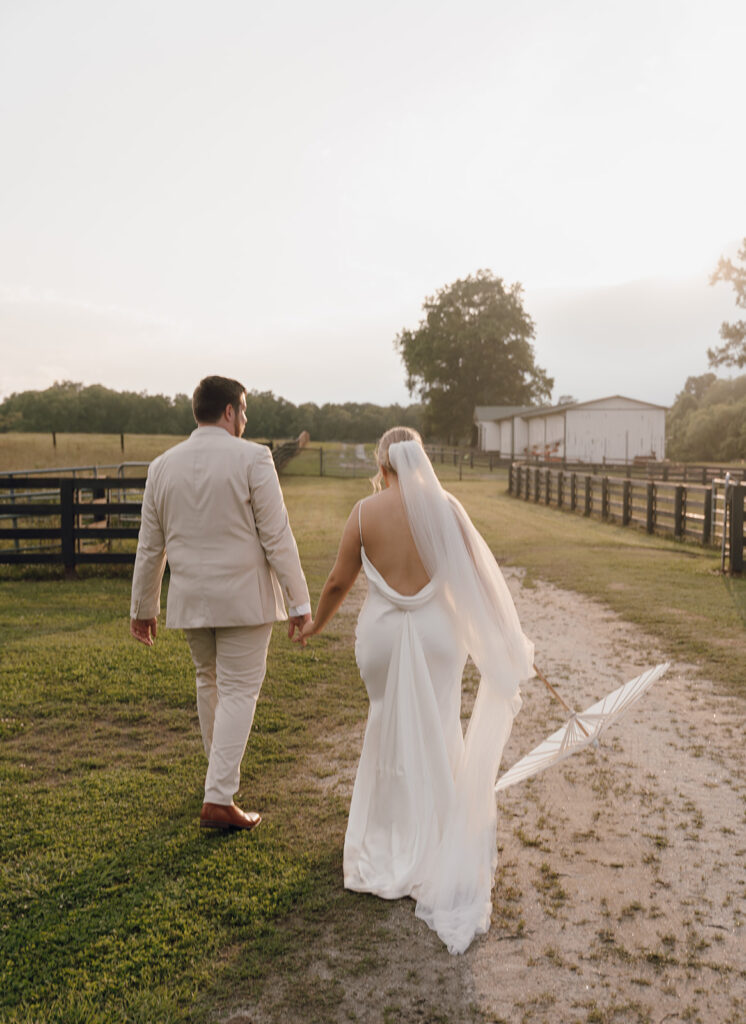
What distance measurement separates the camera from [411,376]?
74188 mm

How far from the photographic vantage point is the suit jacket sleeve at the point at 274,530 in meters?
3.74

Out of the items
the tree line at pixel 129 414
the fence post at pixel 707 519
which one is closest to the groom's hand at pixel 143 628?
the fence post at pixel 707 519

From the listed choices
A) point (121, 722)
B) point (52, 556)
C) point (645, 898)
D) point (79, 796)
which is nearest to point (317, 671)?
point (121, 722)

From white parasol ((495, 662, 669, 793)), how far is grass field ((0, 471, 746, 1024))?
33.9 inches

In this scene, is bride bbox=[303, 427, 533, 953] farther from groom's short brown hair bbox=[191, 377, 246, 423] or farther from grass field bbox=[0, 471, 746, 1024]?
groom's short brown hair bbox=[191, 377, 246, 423]

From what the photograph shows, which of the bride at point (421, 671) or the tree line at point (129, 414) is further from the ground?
the tree line at point (129, 414)

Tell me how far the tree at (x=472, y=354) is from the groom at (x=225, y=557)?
6701cm

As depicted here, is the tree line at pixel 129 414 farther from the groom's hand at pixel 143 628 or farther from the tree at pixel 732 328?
the groom's hand at pixel 143 628

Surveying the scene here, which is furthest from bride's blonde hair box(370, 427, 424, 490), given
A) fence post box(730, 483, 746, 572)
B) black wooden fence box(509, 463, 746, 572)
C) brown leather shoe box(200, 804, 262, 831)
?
fence post box(730, 483, 746, 572)

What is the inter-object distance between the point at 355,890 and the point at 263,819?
32.7 inches

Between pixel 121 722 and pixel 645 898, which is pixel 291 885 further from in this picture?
pixel 121 722

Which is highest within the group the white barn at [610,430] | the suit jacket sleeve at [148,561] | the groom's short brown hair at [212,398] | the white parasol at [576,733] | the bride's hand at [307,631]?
the white barn at [610,430]

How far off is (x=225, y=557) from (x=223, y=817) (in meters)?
1.23

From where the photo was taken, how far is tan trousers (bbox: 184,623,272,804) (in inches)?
149
